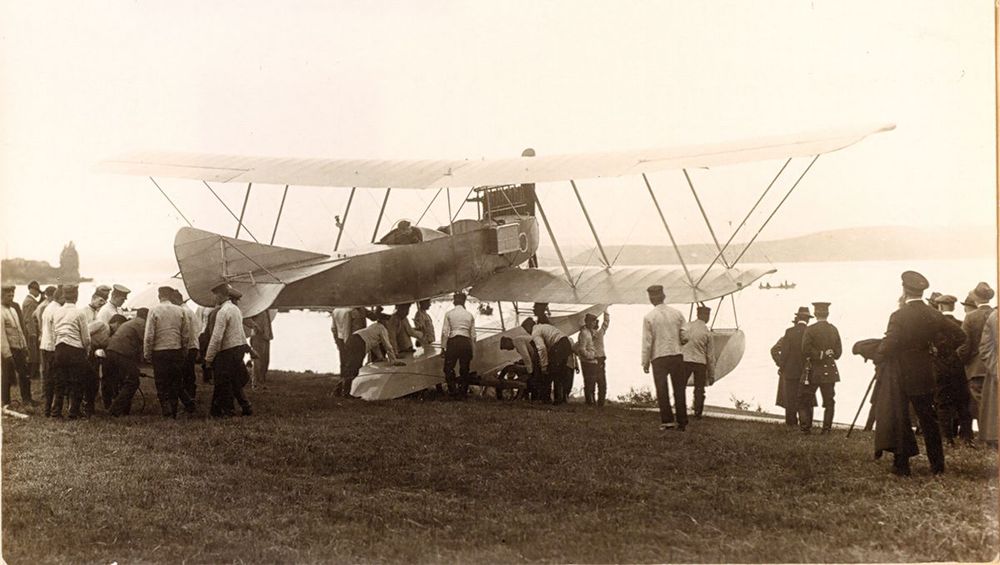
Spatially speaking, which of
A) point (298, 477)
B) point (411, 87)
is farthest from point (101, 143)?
point (298, 477)

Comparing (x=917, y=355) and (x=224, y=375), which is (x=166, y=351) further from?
(x=917, y=355)

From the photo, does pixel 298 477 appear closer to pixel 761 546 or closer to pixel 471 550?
pixel 471 550

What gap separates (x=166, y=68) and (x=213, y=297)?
269 cm

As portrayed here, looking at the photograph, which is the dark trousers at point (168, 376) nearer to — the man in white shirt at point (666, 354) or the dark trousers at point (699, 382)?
the man in white shirt at point (666, 354)

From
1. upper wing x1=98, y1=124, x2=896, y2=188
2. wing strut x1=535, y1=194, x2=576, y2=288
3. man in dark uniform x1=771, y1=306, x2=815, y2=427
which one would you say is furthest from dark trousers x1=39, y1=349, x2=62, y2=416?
man in dark uniform x1=771, y1=306, x2=815, y2=427

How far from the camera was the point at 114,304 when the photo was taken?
860cm

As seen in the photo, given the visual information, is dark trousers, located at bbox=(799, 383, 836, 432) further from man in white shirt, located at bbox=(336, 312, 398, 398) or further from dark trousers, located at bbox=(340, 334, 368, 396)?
dark trousers, located at bbox=(340, 334, 368, 396)

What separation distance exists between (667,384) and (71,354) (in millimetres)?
6341

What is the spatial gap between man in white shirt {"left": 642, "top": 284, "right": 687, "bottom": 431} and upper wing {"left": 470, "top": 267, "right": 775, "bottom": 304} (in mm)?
2547

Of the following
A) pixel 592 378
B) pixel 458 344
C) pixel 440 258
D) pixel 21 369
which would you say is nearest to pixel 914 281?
pixel 592 378

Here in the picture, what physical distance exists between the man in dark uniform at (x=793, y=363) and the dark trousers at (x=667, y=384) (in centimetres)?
121

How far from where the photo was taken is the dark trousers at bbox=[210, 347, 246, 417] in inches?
304

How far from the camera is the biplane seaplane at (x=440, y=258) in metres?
8.59

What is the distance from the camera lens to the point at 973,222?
6348mm
